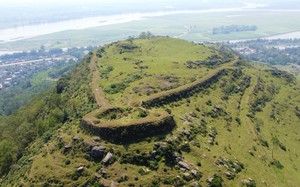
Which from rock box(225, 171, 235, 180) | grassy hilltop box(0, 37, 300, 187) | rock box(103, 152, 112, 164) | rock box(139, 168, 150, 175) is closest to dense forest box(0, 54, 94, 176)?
grassy hilltop box(0, 37, 300, 187)

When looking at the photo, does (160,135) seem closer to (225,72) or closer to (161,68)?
(161,68)

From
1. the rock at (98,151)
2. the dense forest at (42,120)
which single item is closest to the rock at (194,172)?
the rock at (98,151)

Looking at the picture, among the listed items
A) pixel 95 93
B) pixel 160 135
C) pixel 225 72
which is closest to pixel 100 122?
pixel 160 135

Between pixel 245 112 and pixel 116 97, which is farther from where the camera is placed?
pixel 245 112

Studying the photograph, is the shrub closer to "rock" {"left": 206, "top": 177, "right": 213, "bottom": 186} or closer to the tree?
"rock" {"left": 206, "top": 177, "right": 213, "bottom": 186}

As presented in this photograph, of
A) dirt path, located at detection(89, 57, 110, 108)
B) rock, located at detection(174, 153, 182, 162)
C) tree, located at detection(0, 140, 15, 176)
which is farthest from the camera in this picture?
dirt path, located at detection(89, 57, 110, 108)

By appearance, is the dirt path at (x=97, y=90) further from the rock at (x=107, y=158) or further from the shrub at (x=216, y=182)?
the shrub at (x=216, y=182)
